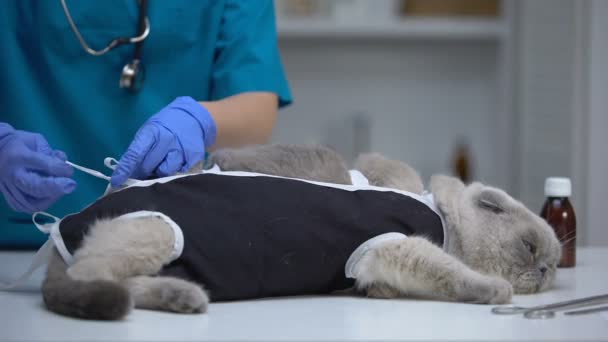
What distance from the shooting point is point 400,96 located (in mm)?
3002

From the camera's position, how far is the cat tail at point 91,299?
32.5 inches

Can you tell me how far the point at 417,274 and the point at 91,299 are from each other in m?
0.42

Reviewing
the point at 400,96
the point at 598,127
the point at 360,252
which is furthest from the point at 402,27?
the point at 360,252

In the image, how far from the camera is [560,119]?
2465 millimetres

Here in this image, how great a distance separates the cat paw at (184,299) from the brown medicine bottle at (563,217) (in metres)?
0.70

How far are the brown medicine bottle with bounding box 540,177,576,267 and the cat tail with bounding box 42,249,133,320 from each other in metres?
0.79

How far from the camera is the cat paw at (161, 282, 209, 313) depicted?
0.88 metres

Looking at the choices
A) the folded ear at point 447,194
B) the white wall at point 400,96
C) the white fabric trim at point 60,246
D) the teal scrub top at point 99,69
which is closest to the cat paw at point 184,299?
the white fabric trim at point 60,246

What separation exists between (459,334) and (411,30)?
6.85ft

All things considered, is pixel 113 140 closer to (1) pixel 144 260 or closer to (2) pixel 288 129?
(1) pixel 144 260

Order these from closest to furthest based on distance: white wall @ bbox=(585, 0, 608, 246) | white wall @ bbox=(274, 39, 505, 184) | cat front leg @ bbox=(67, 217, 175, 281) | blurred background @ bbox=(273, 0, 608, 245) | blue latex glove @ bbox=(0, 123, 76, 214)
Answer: cat front leg @ bbox=(67, 217, 175, 281), blue latex glove @ bbox=(0, 123, 76, 214), white wall @ bbox=(585, 0, 608, 246), blurred background @ bbox=(273, 0, 608, 245), white wall @ bbox=(274, 39, 505, 184)

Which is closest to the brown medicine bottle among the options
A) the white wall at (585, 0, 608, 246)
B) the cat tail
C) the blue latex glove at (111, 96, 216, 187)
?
the blue latex glove at (111, 96, 216, 187)

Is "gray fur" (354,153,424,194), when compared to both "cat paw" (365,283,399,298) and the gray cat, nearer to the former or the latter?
the gray cat

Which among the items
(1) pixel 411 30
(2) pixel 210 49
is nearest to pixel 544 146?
(1) pixel 411 30
